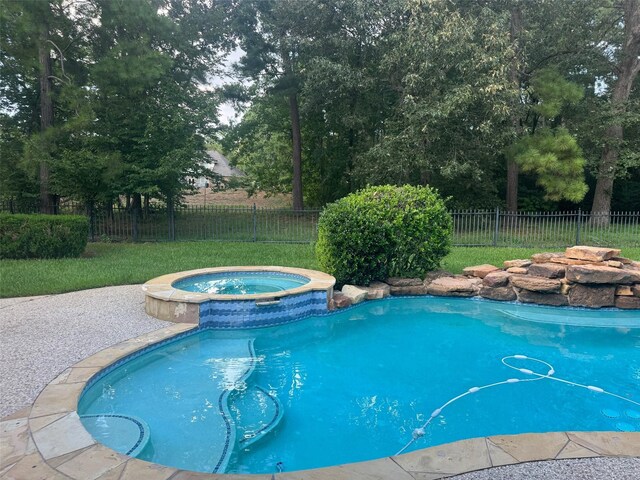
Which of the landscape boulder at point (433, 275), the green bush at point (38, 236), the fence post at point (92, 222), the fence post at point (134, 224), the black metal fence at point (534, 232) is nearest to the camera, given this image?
the landscape boulder at point (433, 275)

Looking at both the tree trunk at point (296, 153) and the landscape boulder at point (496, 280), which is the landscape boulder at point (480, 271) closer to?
the landscape boulder at point (496, 280)

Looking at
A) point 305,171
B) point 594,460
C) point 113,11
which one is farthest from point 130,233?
point 594,460

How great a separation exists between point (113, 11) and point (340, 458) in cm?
1303

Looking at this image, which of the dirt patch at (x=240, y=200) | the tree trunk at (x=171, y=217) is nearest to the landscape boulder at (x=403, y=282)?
the tree trunk at (x=171, y=217)

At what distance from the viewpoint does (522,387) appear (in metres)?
4.34

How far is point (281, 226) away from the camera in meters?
14.8

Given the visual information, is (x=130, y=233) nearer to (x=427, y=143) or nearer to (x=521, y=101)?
(x=427, y=143)

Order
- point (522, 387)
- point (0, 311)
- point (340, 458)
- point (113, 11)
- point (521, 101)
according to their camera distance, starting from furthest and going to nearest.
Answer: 1. point (521, 101)
2. point (113, 11)
3. point (0, 311)
4. point (522, 387)
5. point (340, 458)

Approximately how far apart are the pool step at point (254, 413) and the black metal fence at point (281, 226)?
989cm

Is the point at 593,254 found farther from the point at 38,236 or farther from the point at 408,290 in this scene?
the point at 38,236

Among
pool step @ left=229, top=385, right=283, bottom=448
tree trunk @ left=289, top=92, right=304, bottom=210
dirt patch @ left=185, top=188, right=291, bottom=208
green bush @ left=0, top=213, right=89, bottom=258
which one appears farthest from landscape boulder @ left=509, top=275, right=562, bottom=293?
dirt patch @ left=185, top=188, right=291, bottom=208

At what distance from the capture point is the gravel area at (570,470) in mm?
2424

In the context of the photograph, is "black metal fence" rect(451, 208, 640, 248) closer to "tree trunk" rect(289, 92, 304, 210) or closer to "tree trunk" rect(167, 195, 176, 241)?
"tree trunk" rect(289, 92, 304, 210)

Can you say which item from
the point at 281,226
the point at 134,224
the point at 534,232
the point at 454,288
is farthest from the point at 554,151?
the point at 134,224
